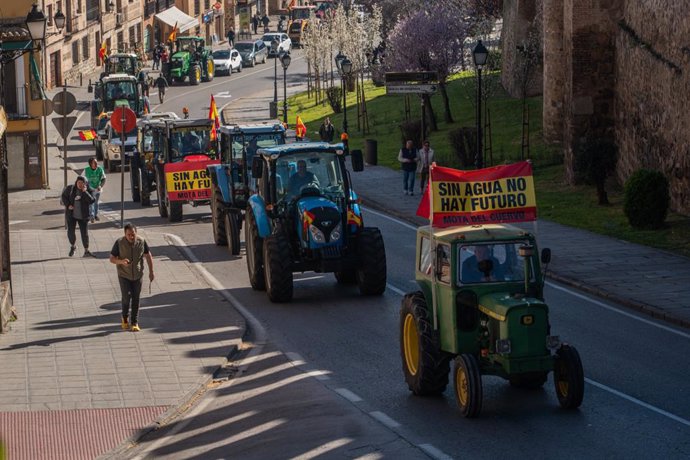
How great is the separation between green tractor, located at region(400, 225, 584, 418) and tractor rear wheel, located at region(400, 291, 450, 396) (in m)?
0.01

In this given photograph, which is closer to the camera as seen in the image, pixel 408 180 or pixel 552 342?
pixel 552 342

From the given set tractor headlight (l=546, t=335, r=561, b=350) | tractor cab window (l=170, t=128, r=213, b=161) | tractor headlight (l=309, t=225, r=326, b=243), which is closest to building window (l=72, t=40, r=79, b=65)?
tractor cab window (l=170, t=128, r=213, b=161)

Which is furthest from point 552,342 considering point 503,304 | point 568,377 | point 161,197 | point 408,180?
point 408,180

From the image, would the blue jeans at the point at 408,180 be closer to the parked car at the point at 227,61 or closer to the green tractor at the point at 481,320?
the green tractor at the point at 481,320

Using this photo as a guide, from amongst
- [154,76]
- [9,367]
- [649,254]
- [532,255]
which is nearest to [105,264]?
[9,367]

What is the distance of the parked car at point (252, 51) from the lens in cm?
9294

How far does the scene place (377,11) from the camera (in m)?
73.4

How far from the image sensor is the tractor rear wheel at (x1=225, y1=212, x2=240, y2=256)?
3033 cm

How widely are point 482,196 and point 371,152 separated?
1201 inches

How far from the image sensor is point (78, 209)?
3027cm

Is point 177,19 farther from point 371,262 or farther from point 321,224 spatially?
point 371,262

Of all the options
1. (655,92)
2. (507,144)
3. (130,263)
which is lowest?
(130,263)

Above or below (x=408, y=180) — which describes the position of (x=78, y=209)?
below

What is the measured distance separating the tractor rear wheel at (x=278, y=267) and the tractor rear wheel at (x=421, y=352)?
647 centimetres
